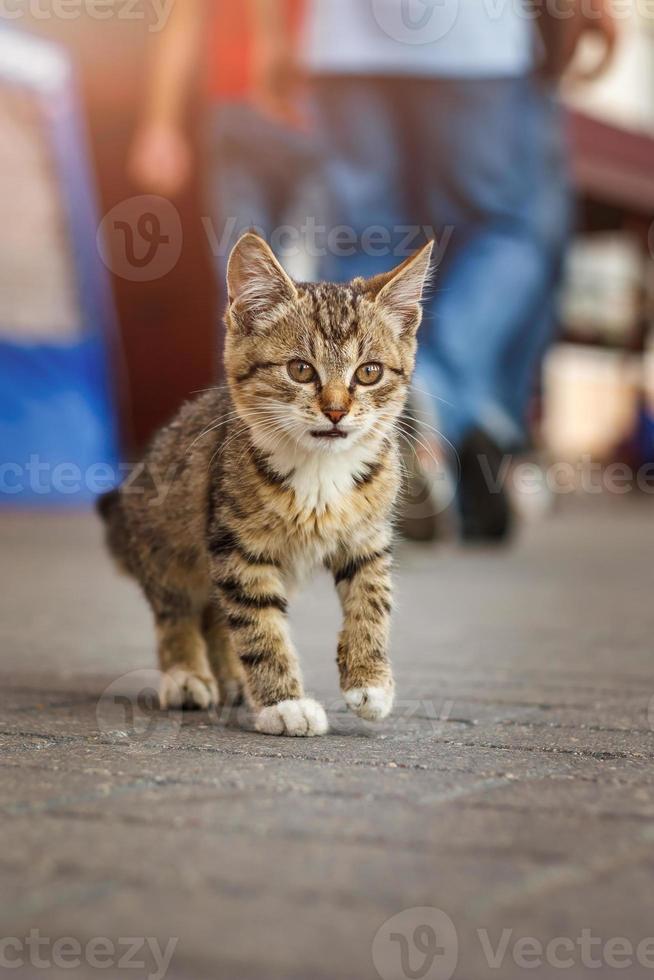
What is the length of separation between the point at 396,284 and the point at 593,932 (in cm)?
209

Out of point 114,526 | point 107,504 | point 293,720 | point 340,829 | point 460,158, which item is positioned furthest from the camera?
point 460,158

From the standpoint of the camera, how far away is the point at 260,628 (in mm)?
3070

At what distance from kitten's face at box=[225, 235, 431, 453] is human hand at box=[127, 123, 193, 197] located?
9.23 meters

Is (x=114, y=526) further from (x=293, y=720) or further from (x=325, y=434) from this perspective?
(x=293, y=720)

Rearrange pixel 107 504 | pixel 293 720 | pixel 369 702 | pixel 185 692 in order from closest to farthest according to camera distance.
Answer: pixel 293 720 → pixel 369 702 → pixel 185 692 → pixel 107 504

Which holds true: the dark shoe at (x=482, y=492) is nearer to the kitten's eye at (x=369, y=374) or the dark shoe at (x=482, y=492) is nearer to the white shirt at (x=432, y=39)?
the white shirt at (x=432, y=39)

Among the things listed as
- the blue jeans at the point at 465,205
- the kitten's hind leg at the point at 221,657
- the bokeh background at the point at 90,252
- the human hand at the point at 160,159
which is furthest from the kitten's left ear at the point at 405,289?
the human hand at the point at 160,159

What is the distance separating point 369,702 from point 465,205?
824 centimetres

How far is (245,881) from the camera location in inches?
69.1

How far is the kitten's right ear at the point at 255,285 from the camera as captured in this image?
328cm

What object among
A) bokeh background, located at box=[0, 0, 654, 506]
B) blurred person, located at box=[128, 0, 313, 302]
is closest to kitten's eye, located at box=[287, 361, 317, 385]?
bokeh background, located at box=[0, 0, 654, 506]

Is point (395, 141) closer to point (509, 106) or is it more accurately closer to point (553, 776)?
point (509, 106)

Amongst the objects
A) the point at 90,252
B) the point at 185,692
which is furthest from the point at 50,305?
the point at 185,692

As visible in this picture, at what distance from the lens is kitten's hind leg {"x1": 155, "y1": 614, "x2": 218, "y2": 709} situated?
3400 millimetres
